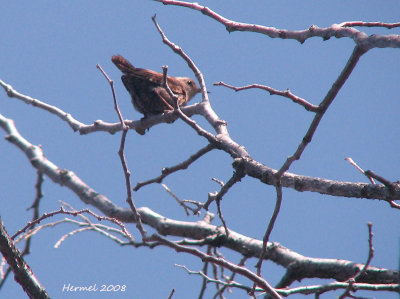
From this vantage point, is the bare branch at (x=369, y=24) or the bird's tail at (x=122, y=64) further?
the bird's tail at (x=122, y=64)

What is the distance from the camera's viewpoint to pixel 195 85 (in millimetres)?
6867

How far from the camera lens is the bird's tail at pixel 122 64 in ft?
18.2

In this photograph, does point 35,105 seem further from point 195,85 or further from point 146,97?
point 195,85

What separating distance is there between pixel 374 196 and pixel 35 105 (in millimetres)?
3500

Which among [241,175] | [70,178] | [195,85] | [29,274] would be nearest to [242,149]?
[241,175]

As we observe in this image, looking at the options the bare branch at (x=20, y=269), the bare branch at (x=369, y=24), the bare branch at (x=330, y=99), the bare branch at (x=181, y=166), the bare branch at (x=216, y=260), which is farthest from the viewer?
the bare branch at (x=181, y=166)

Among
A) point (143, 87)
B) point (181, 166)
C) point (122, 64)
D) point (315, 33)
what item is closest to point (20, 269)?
point (181, 166)

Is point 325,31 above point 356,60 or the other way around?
above

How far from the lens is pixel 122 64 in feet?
18.3

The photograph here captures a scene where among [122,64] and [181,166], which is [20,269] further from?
[122,64]

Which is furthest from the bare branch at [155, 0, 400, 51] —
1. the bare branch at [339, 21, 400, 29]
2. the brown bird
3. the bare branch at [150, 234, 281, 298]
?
the brown bird

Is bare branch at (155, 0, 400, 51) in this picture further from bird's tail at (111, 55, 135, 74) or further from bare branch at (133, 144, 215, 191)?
bird's tail at (111, 55, 135, 74)

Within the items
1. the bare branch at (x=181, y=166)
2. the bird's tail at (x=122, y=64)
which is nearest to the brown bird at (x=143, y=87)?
the bird's tail at (x=122, y=64)

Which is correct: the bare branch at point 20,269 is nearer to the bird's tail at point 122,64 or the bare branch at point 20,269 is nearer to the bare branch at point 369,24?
the bare branch at point 369,24
